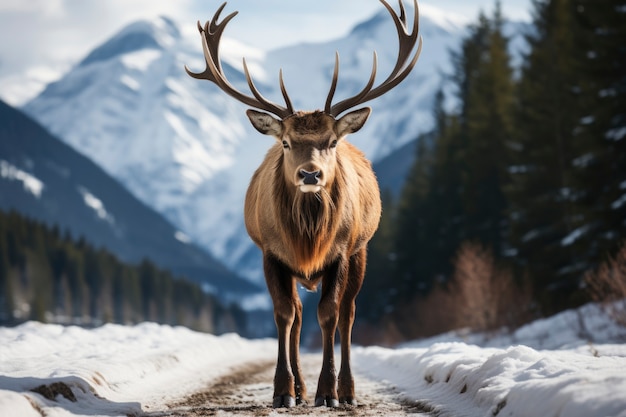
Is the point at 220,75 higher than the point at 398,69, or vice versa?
the point at 398,69

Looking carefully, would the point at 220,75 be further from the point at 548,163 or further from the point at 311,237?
the point at 548,163

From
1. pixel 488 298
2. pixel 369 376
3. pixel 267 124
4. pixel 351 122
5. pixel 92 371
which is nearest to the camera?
pixel 92 371

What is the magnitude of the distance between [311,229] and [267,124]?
127cm

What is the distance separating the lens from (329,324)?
29.5 ft

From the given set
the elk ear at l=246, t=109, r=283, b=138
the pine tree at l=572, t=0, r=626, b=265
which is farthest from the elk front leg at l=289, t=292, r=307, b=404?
the pine tree at l=572, t=0, r=626, b=265

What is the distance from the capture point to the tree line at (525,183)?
2431 centimetres

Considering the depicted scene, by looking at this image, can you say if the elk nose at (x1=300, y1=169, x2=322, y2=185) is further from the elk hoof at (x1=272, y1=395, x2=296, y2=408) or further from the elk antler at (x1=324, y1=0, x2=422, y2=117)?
the elk hoof at (x1=272, y1=395, x2=296, y2=408)

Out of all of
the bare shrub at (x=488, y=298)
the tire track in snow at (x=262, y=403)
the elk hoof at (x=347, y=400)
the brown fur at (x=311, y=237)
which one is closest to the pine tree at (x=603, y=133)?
the bare shrub at (x=488, y=298)

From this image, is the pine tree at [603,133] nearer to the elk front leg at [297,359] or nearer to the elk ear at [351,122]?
the elk front leg at [297,359]

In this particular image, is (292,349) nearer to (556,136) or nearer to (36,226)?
(556,136)

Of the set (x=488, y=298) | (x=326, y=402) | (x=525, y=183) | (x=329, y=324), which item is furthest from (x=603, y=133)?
(x=326, y=402)

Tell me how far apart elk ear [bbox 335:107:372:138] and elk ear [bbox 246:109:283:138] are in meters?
0.63

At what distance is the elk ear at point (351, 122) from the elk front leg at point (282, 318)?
1566 millimetres

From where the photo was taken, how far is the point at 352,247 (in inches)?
380
